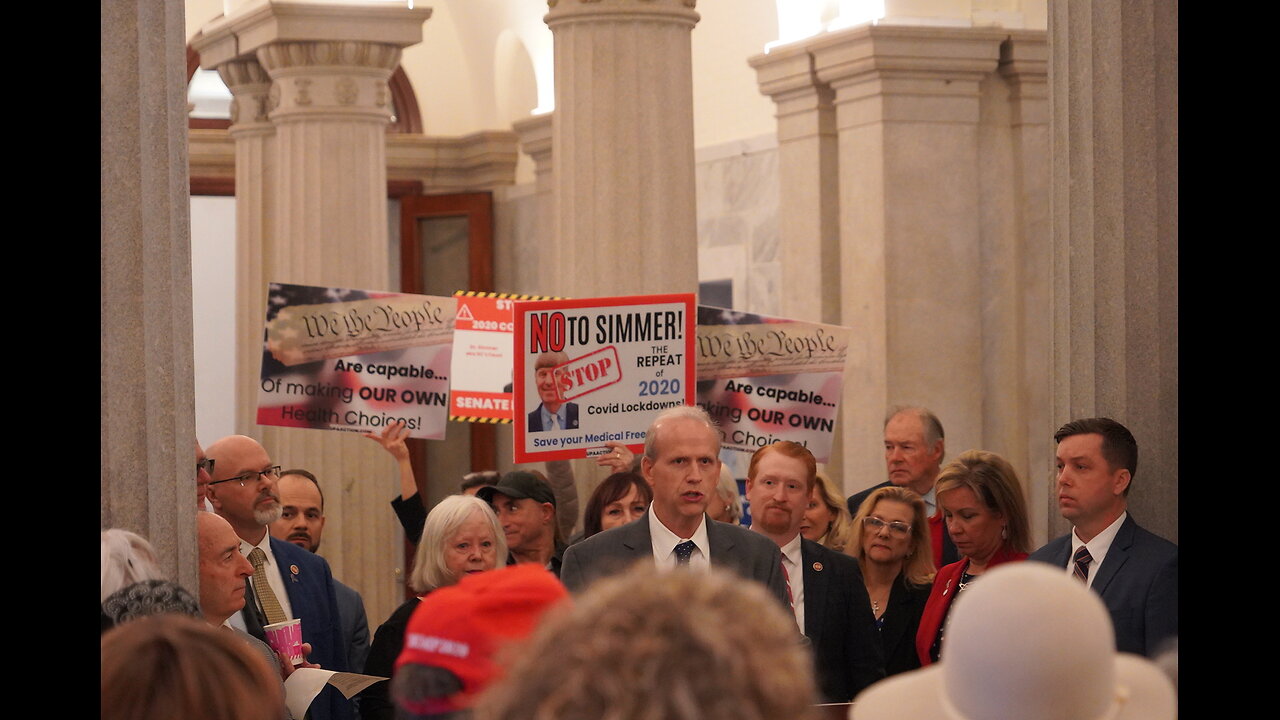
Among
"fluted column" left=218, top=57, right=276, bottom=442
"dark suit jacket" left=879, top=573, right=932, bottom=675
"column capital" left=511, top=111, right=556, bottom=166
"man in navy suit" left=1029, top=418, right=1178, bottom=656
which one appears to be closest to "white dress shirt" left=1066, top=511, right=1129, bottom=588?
"man in navy suit" left=1029, top=418, right=1178, bottom=656

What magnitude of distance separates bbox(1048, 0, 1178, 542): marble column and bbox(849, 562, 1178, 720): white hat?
3356mm

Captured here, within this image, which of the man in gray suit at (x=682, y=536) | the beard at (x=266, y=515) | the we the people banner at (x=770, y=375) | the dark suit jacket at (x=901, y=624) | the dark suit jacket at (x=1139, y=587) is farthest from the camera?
the we the people banner at (x=770, y=375)

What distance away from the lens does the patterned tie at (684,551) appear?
500 centimetres

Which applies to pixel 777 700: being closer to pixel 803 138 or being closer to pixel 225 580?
pixel 225 580

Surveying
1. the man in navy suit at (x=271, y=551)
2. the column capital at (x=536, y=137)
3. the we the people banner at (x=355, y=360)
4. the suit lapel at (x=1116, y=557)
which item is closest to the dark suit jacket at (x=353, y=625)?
the man in navy suit at (x=271, y=551)

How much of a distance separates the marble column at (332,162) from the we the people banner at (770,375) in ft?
11.5

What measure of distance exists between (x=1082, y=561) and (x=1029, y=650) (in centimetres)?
323

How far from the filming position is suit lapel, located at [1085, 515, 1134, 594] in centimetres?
504

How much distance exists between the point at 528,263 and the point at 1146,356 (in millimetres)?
10199

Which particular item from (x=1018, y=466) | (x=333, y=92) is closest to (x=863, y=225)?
(x=1018, y=466)

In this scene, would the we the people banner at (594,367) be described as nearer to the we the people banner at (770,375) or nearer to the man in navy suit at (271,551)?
the we the people banner at (770,375)

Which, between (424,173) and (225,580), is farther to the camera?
(424,173)

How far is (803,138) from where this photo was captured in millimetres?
10281
